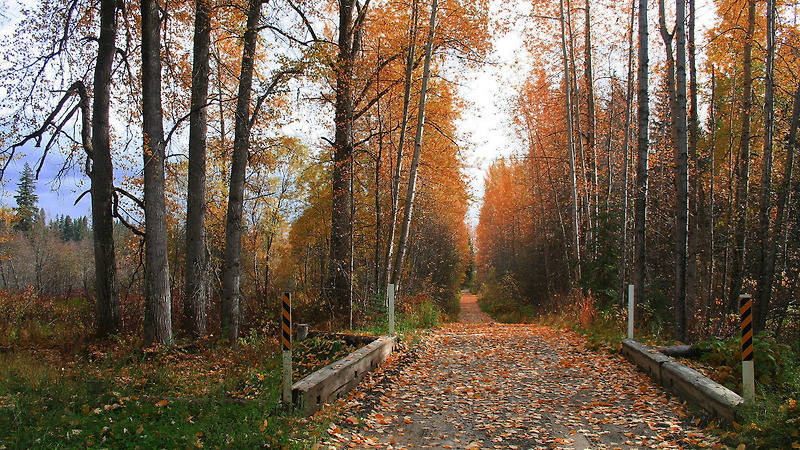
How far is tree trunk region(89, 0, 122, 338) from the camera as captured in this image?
356 inches

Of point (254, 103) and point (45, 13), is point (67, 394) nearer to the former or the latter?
point (254, 103)

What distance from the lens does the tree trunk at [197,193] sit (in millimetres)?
9695

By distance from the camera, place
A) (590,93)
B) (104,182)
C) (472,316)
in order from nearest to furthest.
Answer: (104,182) < (590,93) < (472,316)

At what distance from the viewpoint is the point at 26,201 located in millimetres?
23672

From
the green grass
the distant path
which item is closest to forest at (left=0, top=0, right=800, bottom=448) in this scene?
the green grass

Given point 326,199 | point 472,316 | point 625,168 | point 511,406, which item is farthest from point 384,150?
point 472,316

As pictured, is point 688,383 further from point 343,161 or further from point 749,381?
point 343,161

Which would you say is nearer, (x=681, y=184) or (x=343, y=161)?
(x=681, y=184)

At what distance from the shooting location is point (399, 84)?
13.9 meters

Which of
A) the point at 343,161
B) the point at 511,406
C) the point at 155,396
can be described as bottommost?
the point at 511,406

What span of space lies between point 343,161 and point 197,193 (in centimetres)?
355

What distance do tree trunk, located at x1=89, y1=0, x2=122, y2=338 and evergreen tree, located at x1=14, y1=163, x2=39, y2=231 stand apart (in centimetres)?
166

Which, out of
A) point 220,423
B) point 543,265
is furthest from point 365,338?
point 543,265

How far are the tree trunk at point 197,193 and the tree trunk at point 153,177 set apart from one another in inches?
41.9
